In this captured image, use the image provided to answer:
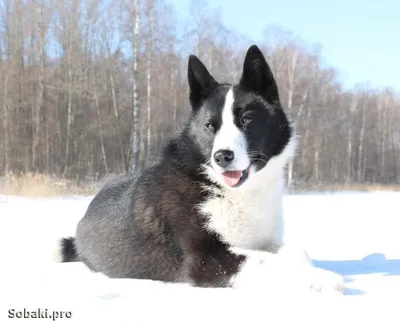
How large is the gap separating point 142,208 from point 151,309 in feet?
3.23

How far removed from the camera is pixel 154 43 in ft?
70.5

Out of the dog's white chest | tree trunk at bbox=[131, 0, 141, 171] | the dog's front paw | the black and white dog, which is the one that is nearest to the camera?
the dog's front paw

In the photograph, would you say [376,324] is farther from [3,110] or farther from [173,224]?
[3,110]

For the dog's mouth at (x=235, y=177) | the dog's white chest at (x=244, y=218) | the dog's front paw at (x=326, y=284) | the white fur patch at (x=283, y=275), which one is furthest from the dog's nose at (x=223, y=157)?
the dog's front paw at (x=326, y=284)

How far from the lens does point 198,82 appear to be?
9.90 feet

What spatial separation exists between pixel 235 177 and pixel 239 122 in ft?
1.19

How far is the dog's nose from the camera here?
97.7 inches

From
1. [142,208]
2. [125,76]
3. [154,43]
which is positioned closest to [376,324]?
[142,208]

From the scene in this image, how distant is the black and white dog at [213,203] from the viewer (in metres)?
2.43

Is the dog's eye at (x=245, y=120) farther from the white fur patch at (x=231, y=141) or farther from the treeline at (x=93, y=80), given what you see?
the treeline at (x=93, y=80)

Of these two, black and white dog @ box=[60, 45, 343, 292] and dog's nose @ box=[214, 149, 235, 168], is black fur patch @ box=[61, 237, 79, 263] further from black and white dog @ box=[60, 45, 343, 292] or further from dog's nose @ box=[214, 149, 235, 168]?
dog's nose @ box=[214, 149, 235, 168]

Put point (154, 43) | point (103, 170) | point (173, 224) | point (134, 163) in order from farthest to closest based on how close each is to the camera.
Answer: point (103, 170)
point (154, 43)
point (134, 163)
point (173, 224)

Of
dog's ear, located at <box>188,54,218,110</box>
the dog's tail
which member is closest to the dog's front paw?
dog's ear, located at <box>188,54,218,110</box>

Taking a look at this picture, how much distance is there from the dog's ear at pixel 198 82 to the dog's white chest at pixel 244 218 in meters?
0.76
